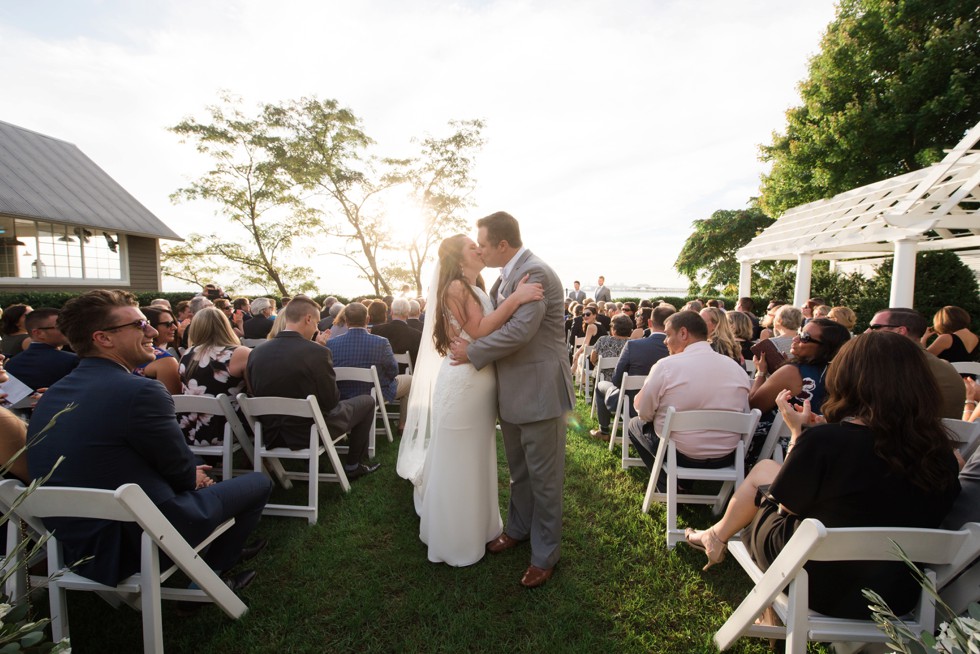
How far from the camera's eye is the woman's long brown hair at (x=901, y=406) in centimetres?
191

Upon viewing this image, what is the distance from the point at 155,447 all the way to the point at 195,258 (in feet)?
75.4

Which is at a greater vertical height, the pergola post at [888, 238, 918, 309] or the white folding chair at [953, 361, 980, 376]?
the pergola post at [888, 238, 918, 309]

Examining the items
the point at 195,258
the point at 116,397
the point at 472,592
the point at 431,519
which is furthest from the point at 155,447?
the point at 195,258

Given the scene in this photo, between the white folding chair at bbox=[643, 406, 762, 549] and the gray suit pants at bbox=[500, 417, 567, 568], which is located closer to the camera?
the gray suit pants at bbox=[500, 417, 567, 568]

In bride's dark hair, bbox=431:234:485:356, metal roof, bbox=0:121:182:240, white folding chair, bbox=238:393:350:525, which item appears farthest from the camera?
metal roof, bbox=0:121:182:240

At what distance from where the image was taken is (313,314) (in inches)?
167

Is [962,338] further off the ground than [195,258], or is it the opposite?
[195,258]

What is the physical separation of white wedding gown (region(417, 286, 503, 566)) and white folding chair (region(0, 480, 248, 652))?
131 centimetres

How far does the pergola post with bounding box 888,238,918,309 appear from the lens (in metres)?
9.38

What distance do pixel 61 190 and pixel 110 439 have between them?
19090mm

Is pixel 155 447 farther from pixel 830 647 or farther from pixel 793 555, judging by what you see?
pixel 830 647

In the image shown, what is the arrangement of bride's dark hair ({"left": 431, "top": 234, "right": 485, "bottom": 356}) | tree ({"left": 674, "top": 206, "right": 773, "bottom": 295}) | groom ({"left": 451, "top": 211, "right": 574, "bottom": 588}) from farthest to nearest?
tree ({"left": 674, "top": 206, "right": 773, "bottom": 295}) < bride's dark hair ({"left": 431, "top": 234, "right": 485, "bottom": 356}) < groom ({"left": 451, "top": 211, "right": 574, "bottom": 588})

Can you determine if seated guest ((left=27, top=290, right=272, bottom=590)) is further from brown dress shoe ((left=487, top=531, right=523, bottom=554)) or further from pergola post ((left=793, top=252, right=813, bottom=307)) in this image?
pergola post ((left=793, top=252, right=813, bottom=307))

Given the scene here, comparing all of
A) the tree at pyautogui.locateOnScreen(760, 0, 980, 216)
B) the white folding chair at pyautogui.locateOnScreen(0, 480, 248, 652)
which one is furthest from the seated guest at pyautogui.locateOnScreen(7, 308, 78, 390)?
the tree at pyautogui.locateOnScreen(760, 0, 980, 216)
